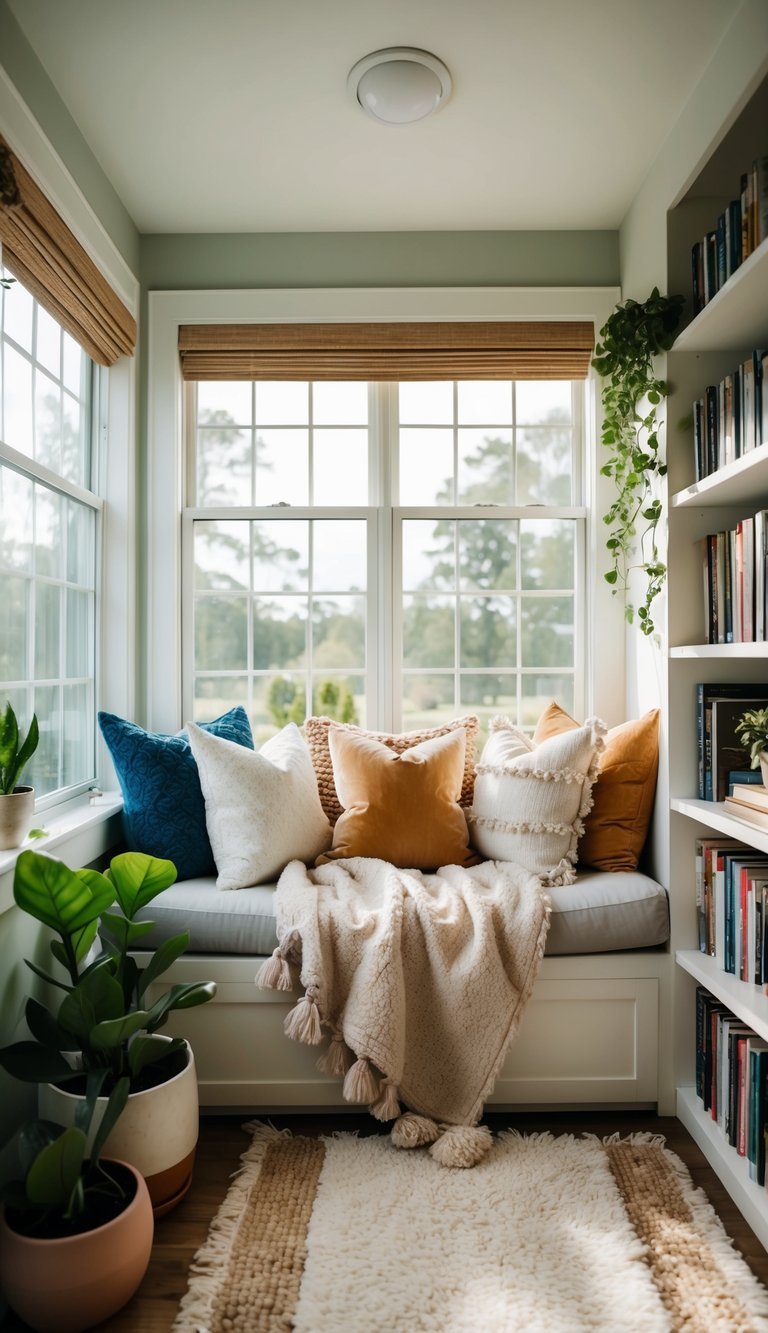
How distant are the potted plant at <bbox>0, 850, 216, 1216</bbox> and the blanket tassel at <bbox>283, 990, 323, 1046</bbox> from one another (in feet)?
0.83

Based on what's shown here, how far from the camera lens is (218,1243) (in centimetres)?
180

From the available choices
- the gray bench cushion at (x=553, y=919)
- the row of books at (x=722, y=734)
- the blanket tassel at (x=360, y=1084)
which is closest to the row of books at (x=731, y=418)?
the row of books at (x=722, y=734)

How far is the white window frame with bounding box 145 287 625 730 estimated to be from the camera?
9.97 feet

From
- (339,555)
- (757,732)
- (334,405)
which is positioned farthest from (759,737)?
(334,405)

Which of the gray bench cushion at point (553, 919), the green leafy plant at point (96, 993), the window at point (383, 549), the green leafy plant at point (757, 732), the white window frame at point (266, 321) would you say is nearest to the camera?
the green leafy plant at point (96, 993)

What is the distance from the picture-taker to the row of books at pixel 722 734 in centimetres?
230

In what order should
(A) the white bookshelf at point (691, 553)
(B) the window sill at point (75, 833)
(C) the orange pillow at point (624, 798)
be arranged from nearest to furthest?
(B) the window sill at point (75, 833) → (A) the white bookshelf at point (691, 553) → (C) the orange pillow at point (624, 798)

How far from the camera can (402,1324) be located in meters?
1.58

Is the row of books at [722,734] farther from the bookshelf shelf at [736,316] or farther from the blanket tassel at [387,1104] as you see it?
the blanket tassel at [387,1104]

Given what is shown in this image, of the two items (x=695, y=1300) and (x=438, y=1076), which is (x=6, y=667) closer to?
(x=438, y=1076)

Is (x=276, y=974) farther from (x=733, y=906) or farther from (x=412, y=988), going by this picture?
(x=733, y=906)

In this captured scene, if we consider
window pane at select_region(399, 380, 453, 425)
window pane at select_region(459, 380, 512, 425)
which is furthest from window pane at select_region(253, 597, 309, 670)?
window pane at select_region(459, 380, 512, 425)

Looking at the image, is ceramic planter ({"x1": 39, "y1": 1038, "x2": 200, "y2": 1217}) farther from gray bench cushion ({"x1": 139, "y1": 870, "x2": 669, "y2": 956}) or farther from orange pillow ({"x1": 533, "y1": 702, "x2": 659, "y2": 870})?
orange pillow ({"x1": 533, "y1": 702, "x2": 659, "y2": 870})

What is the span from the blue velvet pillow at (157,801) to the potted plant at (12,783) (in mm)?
532
